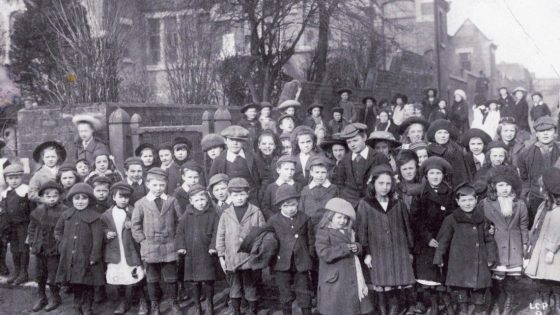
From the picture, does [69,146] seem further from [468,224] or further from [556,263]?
[556,263]

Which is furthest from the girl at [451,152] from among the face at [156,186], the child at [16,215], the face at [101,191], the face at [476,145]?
the child at [16,215]

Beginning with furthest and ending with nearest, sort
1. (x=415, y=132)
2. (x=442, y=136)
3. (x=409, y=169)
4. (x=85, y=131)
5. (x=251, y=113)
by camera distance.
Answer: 1. (x=251, y=113)
2. (x=85, y=131)
3. (x=415, y=132)
4. (x=442, y=136)
5. (x=409, y=169)

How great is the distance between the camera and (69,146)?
10406mm

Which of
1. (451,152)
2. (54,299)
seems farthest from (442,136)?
(54,299)

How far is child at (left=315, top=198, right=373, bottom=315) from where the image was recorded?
5652mm

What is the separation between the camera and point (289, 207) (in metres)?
6.17

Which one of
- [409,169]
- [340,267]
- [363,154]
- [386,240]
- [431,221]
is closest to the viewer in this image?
[340,267]

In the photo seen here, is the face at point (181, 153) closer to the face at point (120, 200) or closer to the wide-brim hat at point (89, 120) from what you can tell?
the face at point (120, 200)

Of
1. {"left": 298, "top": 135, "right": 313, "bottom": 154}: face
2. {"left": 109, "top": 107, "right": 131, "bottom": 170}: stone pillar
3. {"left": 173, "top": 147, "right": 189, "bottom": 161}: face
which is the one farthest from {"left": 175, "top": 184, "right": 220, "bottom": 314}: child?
{"left": 109, "top": 107, "right": 131, "bottom": 170}: stone pillar

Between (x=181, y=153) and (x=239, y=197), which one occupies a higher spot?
(x=181, y=153)

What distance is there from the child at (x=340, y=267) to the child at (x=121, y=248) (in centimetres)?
220

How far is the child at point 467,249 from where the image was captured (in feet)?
19.6

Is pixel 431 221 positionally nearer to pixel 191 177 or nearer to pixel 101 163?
pixel 191 177

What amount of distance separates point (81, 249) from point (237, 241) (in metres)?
1.79
